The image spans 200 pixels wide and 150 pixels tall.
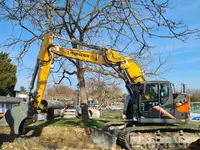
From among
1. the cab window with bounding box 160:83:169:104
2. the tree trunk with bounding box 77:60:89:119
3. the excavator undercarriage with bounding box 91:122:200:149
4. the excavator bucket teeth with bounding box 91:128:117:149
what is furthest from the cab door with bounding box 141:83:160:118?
the tree trunk with bounding box 77:60:89:119

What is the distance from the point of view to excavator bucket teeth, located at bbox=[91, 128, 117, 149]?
10750mm

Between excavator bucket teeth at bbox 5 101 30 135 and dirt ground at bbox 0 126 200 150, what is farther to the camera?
excavator bucket teeth at bbox 5 101 30 135

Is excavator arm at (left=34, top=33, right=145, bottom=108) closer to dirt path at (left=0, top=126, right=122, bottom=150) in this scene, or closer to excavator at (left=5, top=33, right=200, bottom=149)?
excavator at (left=5, top=33, right=200, bottom=149)

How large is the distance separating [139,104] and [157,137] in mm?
1368

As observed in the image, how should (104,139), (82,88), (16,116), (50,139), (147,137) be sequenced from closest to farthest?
1. (16,116)
2. (104,139)
3. (147,137)
4. (50,139)
5. (82,88)

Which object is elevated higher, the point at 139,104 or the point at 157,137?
the point at 139,104

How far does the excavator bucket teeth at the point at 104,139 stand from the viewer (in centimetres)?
1075

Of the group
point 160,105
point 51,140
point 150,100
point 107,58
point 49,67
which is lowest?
point 51,140

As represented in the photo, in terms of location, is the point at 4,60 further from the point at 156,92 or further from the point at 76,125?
the point at 156,92

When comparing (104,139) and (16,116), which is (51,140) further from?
(16,116)

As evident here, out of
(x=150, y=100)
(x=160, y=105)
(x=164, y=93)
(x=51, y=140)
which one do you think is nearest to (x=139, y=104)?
(x=150, y=100)

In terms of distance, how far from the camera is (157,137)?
11.1 m

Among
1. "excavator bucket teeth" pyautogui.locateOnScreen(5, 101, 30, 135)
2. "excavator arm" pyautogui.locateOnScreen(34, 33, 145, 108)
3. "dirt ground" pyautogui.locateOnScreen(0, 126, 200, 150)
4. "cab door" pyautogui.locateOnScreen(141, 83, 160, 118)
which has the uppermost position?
"excavator arm" pyautogui.locateOnScreen(34, 33, 145, 108)

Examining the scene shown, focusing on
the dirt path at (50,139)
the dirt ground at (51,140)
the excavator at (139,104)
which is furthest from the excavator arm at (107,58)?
the dirt path at (50,139)
